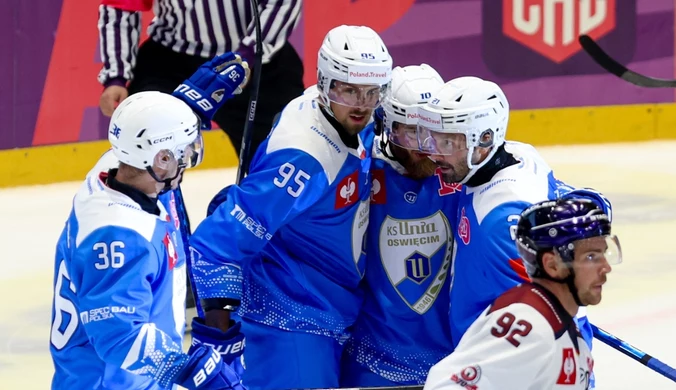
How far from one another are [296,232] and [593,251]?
3.78 feet

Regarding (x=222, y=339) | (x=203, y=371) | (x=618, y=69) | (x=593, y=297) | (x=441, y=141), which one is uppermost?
(x=593, y=297)

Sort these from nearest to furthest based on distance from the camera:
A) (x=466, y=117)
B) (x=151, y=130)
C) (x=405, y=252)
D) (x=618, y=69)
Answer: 1. (x=151, y=130)
2. (x=466, y=117)
3. (x=405, y=252)
4. (x=618, y=69)

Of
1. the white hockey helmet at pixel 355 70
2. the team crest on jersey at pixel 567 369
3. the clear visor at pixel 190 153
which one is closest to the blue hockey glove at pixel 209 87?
the white hockey helmet at pixel 355 70

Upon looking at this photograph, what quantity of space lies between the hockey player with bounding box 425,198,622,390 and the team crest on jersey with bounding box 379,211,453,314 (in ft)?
3.02

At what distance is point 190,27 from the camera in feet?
15.9

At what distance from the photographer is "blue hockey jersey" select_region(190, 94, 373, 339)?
326 centimetres

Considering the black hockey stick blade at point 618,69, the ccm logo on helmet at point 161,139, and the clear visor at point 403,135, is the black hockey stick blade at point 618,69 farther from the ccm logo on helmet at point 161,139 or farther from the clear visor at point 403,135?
the ccm logo on helmet at point 161,139

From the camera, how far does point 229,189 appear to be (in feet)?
11.0

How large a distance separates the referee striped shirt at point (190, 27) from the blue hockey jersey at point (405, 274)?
4.11ft

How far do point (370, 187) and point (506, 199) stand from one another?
473mm

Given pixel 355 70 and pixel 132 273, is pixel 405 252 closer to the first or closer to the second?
pixel 355 70

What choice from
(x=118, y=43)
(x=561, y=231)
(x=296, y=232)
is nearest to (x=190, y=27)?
(x=118, y=43)

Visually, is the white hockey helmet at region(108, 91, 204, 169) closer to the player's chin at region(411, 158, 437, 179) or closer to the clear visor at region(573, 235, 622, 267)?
the player's chin at region(411, 158, 437, 179)

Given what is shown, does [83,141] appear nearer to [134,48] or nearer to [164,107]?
[134,48]
